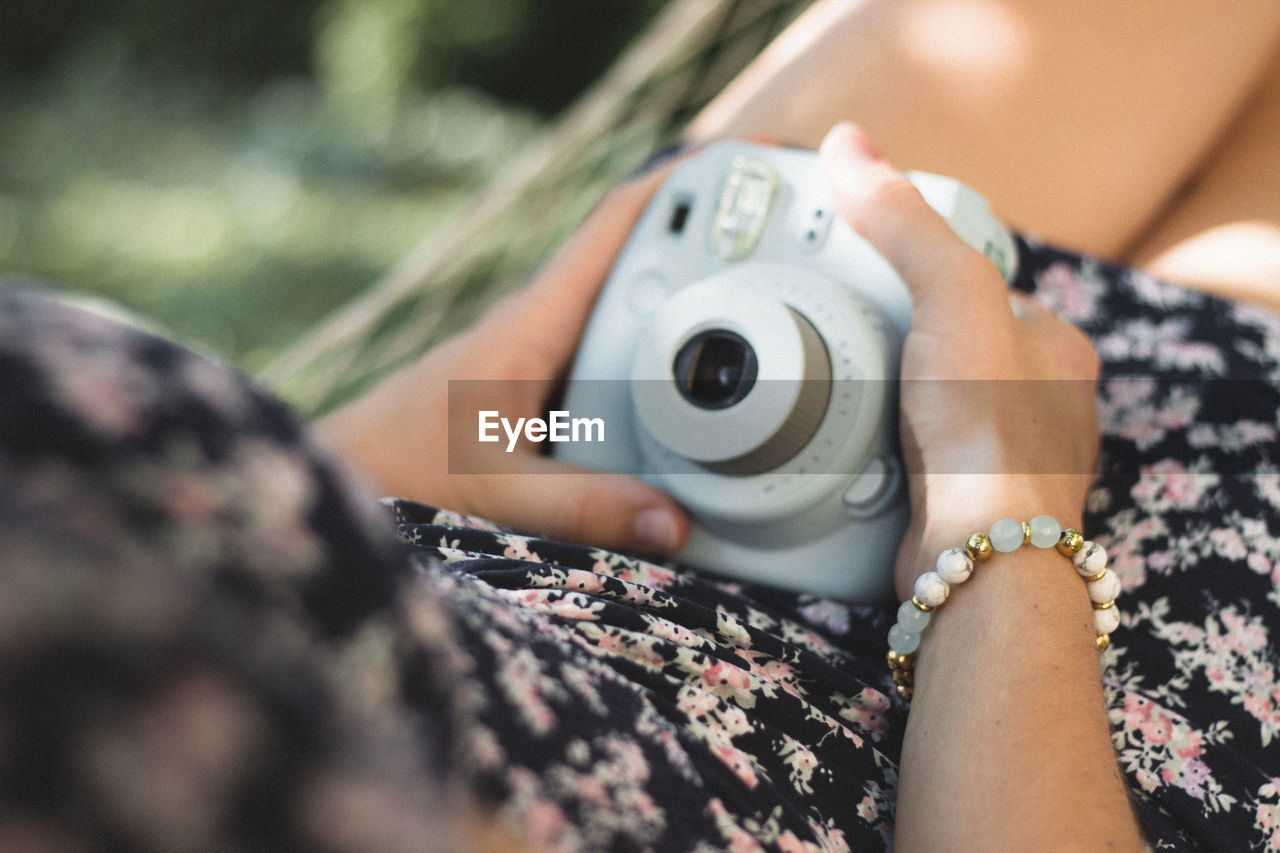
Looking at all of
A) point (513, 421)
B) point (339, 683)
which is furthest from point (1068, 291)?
point (339, 683)

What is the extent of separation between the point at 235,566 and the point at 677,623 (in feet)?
0.87

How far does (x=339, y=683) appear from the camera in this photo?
16 centimetres

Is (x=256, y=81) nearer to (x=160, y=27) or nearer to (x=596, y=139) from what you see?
(x=160, y=27)

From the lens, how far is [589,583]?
0.40 m

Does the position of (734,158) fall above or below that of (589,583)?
above

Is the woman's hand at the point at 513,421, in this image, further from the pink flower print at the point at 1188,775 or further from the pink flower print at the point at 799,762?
the pink flower print at the point at 1188,775

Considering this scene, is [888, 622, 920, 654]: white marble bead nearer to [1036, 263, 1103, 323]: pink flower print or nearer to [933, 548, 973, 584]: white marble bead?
[933, 548, 973, 584]: white marble bead

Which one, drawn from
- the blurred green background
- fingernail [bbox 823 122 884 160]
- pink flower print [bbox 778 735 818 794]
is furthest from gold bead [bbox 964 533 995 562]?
the blurred green background

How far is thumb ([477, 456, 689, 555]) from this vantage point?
49 centimetres

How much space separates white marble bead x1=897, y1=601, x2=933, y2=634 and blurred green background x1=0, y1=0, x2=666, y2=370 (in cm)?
125

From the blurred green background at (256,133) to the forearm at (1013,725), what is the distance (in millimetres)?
1287

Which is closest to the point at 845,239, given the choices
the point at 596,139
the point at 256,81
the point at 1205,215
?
the point at 1205,215

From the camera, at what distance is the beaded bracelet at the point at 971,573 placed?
40 centimetres

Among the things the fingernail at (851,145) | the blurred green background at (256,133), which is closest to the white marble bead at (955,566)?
the fingernail at (851,145)
